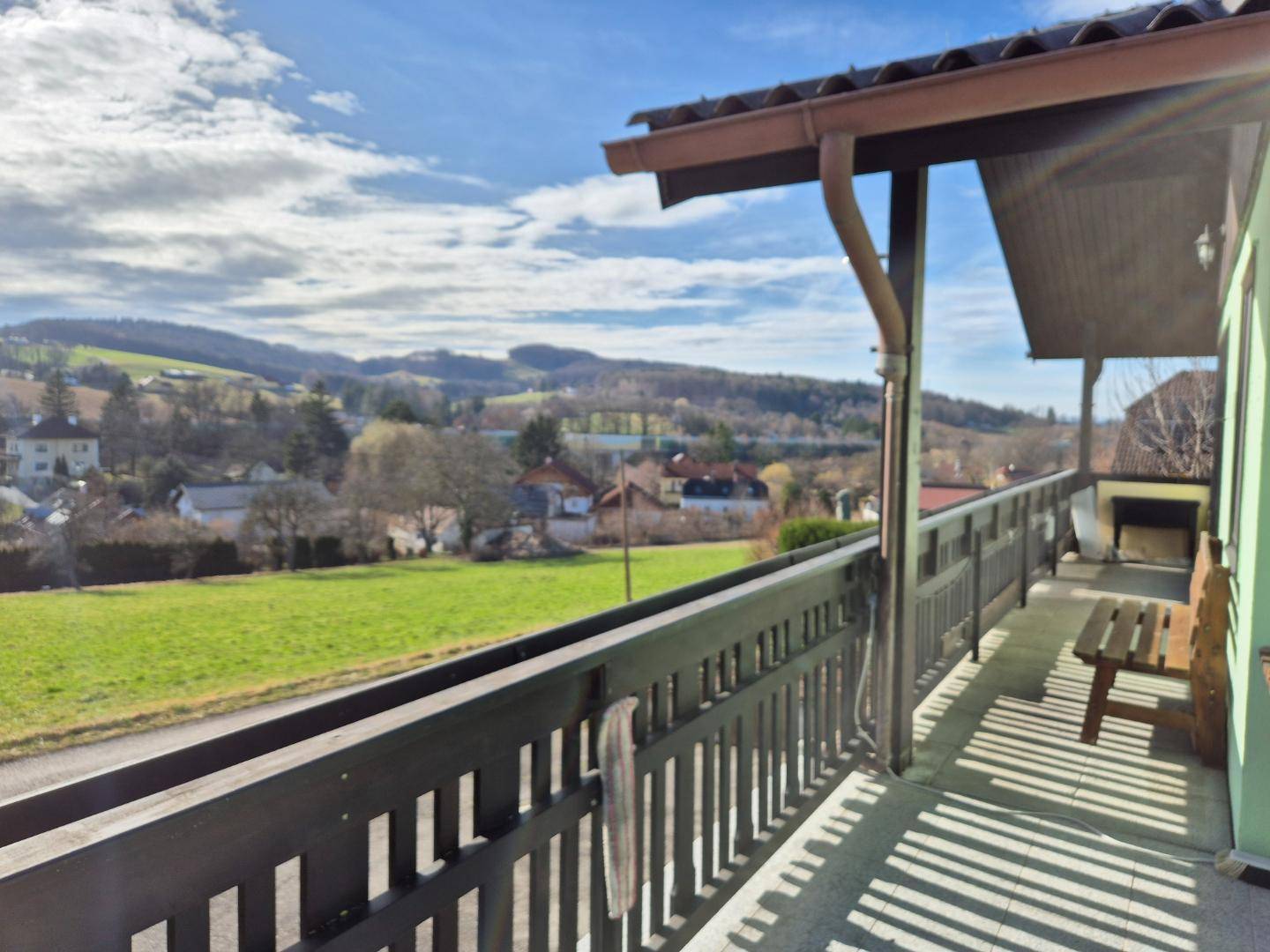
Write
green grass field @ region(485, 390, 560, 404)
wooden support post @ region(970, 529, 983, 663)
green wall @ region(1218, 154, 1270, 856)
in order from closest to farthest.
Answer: green wall @ region(1218, 154, 1270, 856)
wooden support post @ region(970, 529, 983, 663)
green grass field @ region(485, 390, 560, 404)

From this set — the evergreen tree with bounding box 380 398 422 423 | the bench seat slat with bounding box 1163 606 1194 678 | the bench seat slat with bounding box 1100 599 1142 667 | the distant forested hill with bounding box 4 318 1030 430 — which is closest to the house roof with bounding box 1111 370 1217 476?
the distant forested hill with bounding box 4 318 1030 430

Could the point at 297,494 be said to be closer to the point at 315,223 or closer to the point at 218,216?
the point at 218,216

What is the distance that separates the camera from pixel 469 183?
161ft

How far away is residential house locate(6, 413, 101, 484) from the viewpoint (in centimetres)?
546

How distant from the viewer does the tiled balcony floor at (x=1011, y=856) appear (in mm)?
1830

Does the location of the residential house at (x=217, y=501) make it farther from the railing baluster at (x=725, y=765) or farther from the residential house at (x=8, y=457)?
the railing baluster at (x=725, y=765)

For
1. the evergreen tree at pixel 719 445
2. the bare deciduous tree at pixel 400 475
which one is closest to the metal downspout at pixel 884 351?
the bare deciduous tree at pixel 400 475

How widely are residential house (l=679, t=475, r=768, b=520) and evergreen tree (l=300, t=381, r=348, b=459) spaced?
13001 mm

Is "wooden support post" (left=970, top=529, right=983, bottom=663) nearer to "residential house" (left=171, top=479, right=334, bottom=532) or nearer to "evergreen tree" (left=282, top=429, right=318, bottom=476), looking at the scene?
"residential house" (left=171, top=479, right=334, bottom=532)

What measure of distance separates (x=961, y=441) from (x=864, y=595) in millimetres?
18074

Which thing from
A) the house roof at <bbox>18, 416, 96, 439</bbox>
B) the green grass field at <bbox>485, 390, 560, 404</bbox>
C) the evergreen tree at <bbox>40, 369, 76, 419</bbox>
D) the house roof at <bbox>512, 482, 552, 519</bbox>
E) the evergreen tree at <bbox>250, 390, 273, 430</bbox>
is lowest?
the house roof at <bbox>512, 482, 552, 519</bbox>

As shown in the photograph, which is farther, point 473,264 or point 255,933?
point 473,264

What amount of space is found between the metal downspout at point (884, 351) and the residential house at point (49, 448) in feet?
17.7

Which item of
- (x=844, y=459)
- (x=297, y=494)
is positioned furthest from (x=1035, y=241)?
(x=297, y=494)
